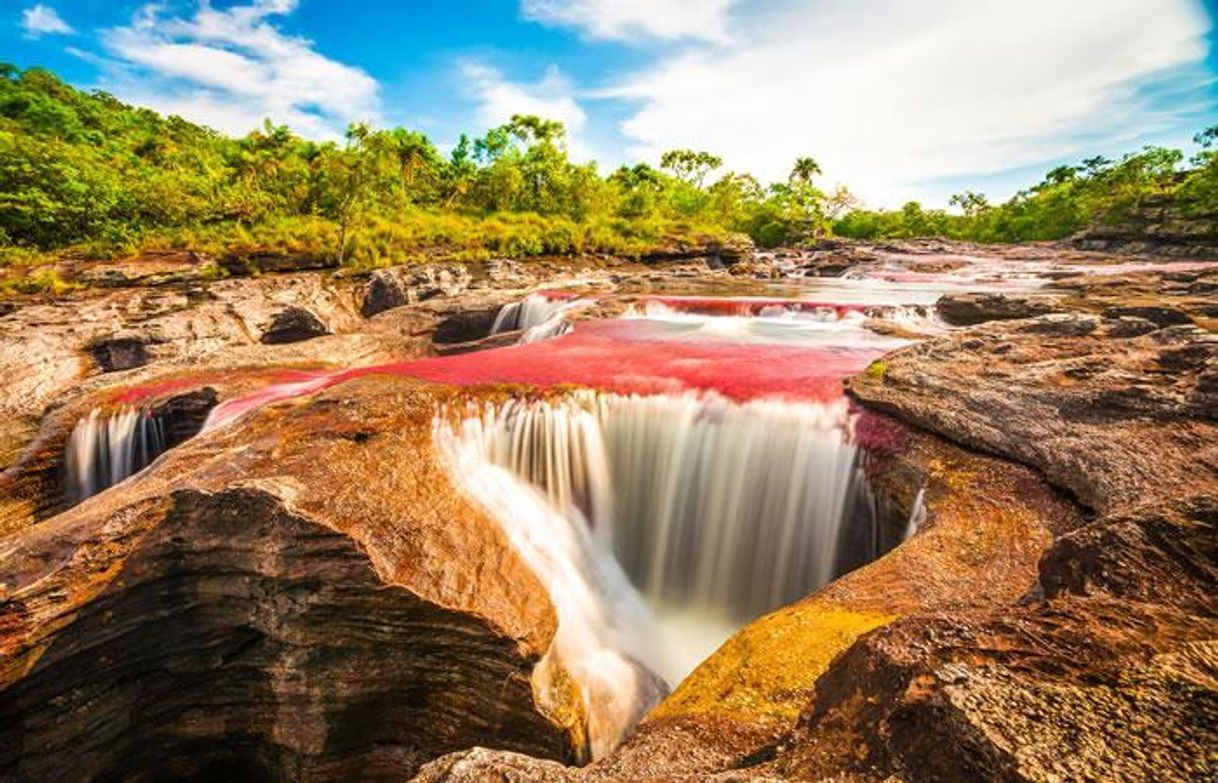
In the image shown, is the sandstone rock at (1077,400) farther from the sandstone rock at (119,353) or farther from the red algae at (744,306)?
the sandstone rock at (119,353)

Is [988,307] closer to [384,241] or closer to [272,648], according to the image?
[272,648]

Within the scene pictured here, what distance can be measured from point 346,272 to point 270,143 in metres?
33.0

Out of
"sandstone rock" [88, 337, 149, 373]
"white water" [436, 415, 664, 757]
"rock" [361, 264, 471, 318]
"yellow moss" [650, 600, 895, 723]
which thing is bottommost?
"white water" [436, 415, 664, 757]

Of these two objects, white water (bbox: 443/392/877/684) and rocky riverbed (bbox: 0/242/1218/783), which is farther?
white water (bbox: 443/392/877/684)

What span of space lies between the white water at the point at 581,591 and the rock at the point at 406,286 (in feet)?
56.5

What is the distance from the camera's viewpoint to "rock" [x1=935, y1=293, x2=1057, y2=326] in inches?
504

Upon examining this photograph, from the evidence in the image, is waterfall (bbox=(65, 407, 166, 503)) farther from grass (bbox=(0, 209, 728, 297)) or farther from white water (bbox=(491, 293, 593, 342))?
grass (bbox=(0, 209, 728, 297))

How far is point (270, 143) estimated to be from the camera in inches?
1901

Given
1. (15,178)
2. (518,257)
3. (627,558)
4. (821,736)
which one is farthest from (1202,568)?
(15,178)

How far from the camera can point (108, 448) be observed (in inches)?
390

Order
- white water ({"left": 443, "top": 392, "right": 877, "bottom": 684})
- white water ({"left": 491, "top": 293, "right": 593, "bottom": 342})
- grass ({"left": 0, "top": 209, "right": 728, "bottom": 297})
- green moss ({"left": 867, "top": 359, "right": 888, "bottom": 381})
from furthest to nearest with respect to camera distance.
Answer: grass ({"left": 0, "top": 209, "right": 728, "bottom": 297})
white water ({"left": 491, "top": 293, "right": 593, "bottom": 342})
green moss ({"left": 867, "top": 359, "right": 888, "bottom": 381})
white water ({"left": 443, "top": 392, "right": 877, "bottom": 684})

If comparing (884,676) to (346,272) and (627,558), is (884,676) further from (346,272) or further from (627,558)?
(346,272)

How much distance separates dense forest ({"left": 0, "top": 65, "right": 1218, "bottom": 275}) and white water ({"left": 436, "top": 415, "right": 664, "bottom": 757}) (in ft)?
76.5

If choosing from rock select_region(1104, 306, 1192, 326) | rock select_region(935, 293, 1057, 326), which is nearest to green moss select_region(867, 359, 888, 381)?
rock select_region(1104, 306, 1192, 326)
